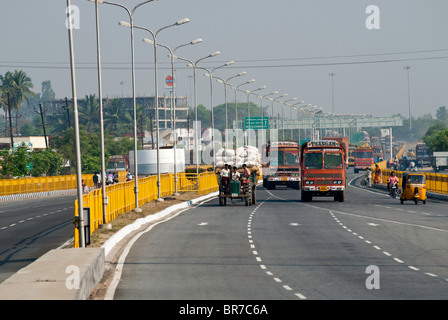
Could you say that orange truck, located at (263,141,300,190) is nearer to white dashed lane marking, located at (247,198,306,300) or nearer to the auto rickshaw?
the auto rickshaw

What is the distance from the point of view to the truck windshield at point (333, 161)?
154ft

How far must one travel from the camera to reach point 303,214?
126 ft

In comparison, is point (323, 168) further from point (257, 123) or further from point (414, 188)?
point (257, 123)

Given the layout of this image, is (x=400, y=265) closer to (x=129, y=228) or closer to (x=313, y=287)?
(x=313, y=287)

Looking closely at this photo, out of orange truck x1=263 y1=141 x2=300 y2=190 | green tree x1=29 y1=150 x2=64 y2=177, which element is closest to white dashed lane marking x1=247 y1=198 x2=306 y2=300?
orange truck x1=263 y1=141 x2=300 y2=190

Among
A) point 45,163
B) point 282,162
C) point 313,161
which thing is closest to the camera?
point 313,161

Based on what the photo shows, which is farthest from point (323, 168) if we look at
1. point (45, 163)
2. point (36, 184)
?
point (45, 163)

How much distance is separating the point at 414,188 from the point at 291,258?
87.9ft

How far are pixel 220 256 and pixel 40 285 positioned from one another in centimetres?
862

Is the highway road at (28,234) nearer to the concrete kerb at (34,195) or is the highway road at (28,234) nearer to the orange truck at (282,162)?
the concrete kerb at (34,195)

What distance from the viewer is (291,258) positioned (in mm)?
21766

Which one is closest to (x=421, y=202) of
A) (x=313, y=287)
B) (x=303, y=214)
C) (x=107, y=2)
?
(x=303, y=214)

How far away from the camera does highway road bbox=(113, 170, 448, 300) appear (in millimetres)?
16062

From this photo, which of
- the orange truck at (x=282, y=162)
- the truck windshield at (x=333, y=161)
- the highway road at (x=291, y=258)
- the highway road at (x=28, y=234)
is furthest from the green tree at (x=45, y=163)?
the highway road at (x=291, y=258)
